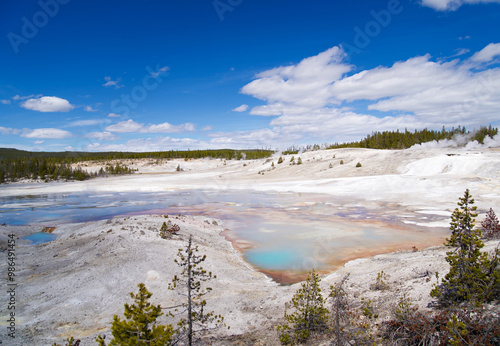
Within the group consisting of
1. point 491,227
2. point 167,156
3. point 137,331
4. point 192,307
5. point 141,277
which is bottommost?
point 141,277

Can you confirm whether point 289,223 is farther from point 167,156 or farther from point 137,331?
point 167,156

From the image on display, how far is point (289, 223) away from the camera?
14219 mm

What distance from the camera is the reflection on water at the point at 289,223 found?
381 inches

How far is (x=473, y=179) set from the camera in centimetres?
2158

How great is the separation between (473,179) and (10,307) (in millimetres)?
27504

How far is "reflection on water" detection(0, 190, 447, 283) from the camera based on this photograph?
968 cm

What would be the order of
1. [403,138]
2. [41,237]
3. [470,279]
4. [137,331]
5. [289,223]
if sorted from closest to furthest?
1. [137,331]
2. [470,279]
3. [41,237]
4. [289,223]
5. [403,138]

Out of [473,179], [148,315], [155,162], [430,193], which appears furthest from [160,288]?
[155,162]

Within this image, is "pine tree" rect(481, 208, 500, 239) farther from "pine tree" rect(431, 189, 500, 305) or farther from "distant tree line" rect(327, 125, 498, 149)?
"distant tree line" rect(327, 125, 498, 149)

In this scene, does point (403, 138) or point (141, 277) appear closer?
point (141, 277)

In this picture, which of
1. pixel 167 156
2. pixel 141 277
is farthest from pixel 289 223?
pixel 167 156

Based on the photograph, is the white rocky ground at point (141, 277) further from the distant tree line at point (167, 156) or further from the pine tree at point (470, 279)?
the distant tree line at point (167, 156)

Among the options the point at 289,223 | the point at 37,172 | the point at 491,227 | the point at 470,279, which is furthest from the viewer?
the point at 37,172

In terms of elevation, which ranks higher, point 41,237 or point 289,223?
point 289,223
